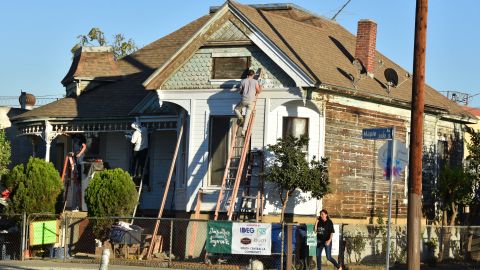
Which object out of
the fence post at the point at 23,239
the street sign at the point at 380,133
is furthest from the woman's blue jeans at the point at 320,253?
the fence post at the point at 23,239

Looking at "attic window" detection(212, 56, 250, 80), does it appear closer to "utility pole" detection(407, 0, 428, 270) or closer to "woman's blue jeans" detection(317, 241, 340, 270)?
"woman's blue jeans" detection(317, 241, 340, 270)

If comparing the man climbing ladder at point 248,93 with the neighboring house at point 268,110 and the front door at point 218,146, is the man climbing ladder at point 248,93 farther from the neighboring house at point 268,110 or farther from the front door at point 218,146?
the front door at point 218,146

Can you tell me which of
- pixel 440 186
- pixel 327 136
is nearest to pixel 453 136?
pixel 440 186

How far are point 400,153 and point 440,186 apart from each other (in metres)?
13.6

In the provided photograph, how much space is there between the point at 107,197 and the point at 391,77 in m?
9.94

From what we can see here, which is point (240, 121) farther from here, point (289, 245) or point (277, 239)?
point (289, 245)

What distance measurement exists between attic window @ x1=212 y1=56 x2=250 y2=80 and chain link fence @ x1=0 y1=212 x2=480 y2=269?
14.5ft

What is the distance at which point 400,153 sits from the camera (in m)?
→ 19.6

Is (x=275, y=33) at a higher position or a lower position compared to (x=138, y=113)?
higher

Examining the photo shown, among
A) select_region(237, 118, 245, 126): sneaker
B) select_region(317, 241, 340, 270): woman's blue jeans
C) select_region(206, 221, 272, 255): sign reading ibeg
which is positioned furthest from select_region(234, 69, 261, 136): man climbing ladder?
select_region(317, 241, 340, 270): woman's blue jeans

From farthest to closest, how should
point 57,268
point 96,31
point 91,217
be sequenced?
point 96,31 < point 91,217 < point 57,268

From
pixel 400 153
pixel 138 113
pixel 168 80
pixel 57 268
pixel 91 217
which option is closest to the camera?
pixel 400 153

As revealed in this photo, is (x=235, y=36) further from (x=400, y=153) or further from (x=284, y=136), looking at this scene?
(x=400, y=153)

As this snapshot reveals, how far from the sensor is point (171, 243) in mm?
25984
